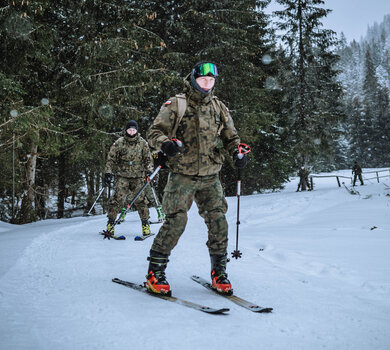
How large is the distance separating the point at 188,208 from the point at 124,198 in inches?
157

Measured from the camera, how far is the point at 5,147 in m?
10.9

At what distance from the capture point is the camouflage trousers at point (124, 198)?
22.4 ft

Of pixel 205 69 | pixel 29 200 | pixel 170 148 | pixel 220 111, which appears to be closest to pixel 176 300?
pixel 170 148

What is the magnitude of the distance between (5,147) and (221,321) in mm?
11029

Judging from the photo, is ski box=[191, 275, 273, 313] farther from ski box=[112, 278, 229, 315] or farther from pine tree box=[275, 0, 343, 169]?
pine tree box=[275, 0, 343, 169]

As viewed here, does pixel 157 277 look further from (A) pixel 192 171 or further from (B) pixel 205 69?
(B) pixel 205 69

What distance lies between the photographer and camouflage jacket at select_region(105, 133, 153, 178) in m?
6.97

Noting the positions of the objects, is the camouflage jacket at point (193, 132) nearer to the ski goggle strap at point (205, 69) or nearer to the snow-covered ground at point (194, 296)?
the ski goggle strap at point (205, 69)

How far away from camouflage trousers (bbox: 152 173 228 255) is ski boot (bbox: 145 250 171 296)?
72 mm

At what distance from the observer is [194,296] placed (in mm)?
3053

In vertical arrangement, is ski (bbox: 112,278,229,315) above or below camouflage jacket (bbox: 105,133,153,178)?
below

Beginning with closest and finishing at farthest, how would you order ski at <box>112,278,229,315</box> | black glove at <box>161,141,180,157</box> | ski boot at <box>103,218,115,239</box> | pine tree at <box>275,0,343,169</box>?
ski at <box>112,278,229,315</box>
black glove at <box>161,141,180,157</box>
ski boot at <box>103,218,115,239</box>
pine tree at <box>275,0,343,169</box>

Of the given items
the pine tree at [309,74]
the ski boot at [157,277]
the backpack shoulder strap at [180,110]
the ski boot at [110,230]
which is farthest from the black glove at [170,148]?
the pine tree at [309,74]

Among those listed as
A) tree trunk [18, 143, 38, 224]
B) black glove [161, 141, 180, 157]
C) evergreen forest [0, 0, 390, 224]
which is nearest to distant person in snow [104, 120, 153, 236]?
evergreen forest [0, 0, 390, 224]
